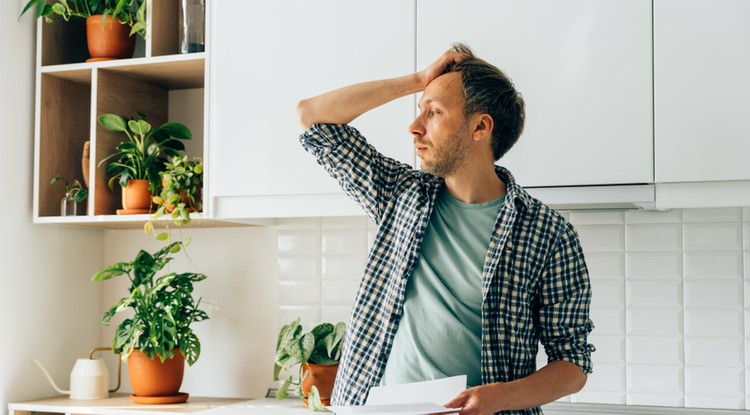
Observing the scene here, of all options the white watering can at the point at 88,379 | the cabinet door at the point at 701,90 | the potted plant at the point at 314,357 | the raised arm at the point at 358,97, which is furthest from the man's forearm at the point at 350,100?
the white watering can at the point at 88,379

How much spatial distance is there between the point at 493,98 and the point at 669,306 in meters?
0.88

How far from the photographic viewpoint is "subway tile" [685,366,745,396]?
2.33 meters

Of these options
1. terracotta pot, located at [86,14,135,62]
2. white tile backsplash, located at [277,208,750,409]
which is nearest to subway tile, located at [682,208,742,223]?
white tile backsplash, located at [277,208,750,409]

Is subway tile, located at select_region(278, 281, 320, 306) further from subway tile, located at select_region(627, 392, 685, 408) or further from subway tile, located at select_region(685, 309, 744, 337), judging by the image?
subway tile, located at select_region(685, 309, 744, 337)

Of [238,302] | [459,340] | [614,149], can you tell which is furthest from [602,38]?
[238,302]

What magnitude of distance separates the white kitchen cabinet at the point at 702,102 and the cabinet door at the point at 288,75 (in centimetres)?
60

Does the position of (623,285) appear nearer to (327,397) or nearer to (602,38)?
(602,38)

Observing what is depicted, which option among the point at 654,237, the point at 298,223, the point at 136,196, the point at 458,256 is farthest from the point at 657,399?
the point at 136,196

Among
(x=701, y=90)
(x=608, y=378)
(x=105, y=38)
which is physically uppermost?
(x=105, y=38)

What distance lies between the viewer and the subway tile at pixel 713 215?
236 cm

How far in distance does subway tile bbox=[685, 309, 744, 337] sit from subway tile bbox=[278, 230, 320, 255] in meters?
1.07

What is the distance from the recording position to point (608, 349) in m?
2.44

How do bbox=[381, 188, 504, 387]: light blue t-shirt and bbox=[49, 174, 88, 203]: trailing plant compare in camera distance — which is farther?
bbox=[49, 174, 88, 203]: trailing plant

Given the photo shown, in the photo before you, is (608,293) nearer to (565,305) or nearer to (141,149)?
(565,305)
